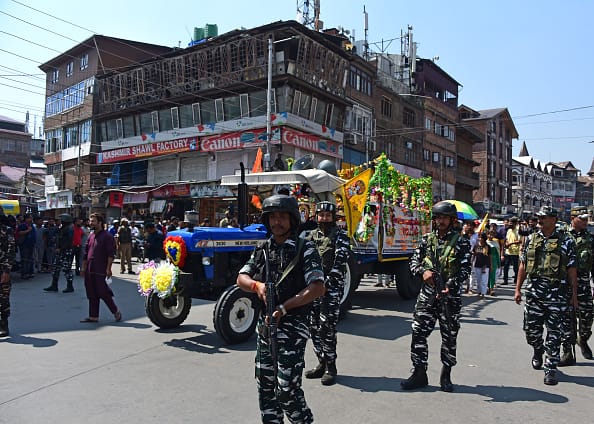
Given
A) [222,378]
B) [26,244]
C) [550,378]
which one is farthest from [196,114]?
[550,378]

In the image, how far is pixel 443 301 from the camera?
488cm

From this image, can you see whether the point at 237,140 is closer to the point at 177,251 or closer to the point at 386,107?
the point at 386,107

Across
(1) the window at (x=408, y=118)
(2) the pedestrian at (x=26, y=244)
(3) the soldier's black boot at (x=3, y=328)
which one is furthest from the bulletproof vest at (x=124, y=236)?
(1) the window at (x=408, y=118)

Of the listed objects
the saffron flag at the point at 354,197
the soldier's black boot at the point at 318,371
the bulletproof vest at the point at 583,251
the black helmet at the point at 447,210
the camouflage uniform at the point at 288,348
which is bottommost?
the soldier's black boot at the point at 318,371

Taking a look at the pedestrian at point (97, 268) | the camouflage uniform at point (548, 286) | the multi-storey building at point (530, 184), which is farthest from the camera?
the multi-storey building at point (530, 184)

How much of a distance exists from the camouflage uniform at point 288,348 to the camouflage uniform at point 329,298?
1.93m

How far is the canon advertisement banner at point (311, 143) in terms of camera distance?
86.3ft

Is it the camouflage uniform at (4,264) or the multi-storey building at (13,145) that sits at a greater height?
the multi-storey building at (13,145)

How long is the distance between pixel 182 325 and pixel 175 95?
2560 cm

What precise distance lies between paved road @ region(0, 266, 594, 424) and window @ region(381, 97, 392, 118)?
95.0 ft

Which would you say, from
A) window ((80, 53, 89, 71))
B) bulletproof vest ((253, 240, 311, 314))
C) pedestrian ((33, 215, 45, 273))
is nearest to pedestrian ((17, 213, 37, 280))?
pedestrian ((33, 215, 45, 273))

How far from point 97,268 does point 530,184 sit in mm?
76929

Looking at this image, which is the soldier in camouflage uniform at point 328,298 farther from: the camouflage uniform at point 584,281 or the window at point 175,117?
the window at point 175,117

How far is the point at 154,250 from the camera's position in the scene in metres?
13.1
